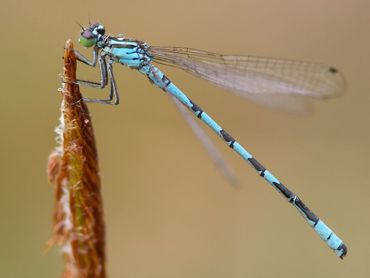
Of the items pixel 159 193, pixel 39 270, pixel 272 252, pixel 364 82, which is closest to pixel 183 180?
pixel 159 193

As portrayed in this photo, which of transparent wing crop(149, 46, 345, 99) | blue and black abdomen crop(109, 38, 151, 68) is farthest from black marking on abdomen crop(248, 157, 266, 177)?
blue and black abdomen crop(109, 38, 151, 68)

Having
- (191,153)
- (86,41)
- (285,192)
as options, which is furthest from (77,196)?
(191,153)

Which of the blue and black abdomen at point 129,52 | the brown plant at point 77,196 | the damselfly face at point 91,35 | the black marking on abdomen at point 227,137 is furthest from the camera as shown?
the black marking on abdomen at point 227,137

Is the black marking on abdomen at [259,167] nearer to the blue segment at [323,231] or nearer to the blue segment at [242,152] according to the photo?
the blue segment at [242,152]

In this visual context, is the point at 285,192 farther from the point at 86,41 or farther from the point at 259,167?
the point at 86,41

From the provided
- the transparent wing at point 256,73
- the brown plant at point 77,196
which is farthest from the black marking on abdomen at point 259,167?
the brown plant at point 77,196

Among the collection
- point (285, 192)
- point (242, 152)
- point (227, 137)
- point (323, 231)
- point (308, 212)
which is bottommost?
point (323, 231)

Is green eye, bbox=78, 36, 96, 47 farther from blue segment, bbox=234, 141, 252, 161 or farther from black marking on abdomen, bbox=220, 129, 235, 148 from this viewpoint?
blue segment, bbox=234, 141, 252, 161
